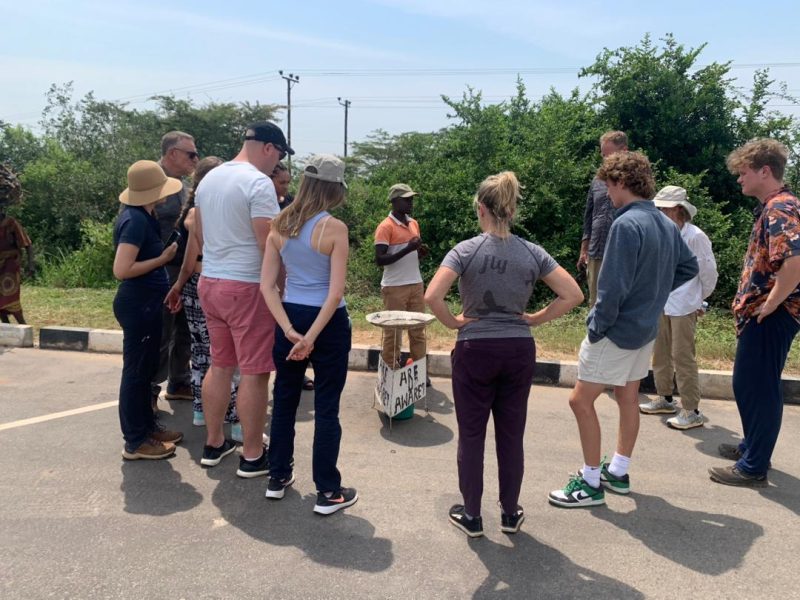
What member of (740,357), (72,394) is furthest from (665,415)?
(72,394)

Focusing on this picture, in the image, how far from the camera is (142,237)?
364 centimetres

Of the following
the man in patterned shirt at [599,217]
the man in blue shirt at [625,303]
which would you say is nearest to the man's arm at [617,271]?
the man in blue shirt at [625,303]

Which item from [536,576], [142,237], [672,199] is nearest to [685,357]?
[672,199]

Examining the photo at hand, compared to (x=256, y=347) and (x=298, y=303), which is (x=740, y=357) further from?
(x=256, y=347)

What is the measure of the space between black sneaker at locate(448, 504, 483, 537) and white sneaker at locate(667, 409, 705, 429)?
2.28 m

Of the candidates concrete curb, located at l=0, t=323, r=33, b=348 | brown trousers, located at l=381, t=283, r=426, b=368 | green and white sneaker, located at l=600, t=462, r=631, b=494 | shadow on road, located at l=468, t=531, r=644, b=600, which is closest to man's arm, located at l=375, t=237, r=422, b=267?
brown trousers, located at l=381, t=283, r=426, b=368

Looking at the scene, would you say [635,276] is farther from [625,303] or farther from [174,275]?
[174,275]

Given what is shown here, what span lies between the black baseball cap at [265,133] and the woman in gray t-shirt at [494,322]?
54.9 inches

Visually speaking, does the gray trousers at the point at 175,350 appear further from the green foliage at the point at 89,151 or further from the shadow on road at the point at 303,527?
the green foliage at the point at 89,151

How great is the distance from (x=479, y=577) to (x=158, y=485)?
1981 mm

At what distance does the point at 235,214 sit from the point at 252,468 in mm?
1524

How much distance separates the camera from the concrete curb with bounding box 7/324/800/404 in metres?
5.44

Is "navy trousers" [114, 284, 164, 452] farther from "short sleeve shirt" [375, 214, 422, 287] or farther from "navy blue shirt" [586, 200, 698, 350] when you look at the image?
"navy blue shirt" [586, 200, 698, 350]

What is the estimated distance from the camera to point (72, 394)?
5211 mm
